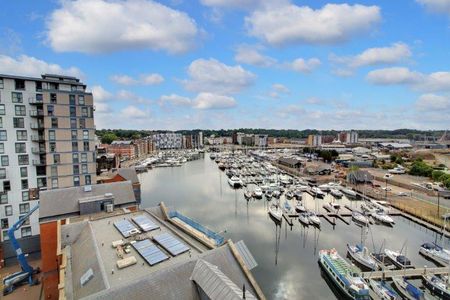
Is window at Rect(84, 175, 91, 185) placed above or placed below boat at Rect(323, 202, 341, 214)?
above

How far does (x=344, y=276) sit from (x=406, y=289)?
582 cm

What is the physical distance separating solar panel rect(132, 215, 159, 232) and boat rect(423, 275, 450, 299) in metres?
28.8

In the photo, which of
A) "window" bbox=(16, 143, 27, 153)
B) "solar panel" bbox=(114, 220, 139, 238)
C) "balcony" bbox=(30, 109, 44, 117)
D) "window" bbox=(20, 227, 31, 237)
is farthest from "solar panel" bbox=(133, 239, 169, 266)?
"balcony" bbox=(30, 109, 44, 117)

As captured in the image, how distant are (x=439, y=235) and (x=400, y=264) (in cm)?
1556

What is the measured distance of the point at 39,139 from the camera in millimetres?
34844

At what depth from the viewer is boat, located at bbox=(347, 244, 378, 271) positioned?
107ft

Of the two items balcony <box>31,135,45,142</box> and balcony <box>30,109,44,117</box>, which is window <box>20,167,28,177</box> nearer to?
balcony <box>31,135,45,142</box>

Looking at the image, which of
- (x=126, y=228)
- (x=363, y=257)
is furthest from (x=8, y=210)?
(x=363, y=257)

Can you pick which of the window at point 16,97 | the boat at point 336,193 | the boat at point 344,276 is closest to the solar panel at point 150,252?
the boat at point 344,276

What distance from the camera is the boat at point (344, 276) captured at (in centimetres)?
2632

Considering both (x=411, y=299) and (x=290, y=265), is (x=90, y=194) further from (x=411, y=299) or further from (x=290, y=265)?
(x=411, y=299)

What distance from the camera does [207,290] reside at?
12.7m

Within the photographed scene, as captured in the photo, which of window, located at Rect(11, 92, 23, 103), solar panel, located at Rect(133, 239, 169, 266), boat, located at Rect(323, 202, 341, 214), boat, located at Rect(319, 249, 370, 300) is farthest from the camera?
boat, located at Rect(323, 202, 341, 214)

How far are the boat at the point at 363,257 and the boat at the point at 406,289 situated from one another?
3.18 metres
